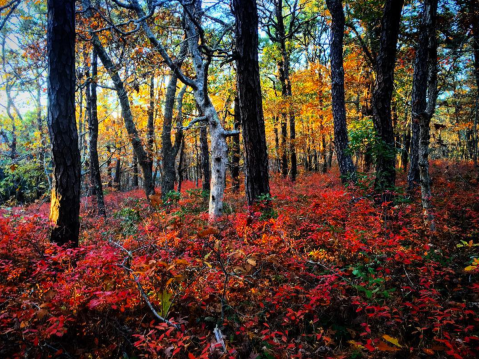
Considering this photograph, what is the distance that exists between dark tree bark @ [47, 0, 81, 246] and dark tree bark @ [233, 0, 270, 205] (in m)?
3.43

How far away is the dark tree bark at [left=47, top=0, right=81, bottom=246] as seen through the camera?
4.25 meters

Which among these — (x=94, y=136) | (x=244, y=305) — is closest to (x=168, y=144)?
(x=94, y=136)

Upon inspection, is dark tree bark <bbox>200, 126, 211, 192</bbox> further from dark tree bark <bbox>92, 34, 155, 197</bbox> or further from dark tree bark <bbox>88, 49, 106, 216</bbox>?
dark tree bark <bbox>88, 49, 106, 216</bbox>

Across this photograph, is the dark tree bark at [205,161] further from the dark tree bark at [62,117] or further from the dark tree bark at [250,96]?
the dark tree bark at [62,117]

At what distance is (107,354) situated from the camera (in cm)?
254

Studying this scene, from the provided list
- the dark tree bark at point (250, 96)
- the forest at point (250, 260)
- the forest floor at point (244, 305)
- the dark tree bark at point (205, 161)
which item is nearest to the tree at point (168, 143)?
the dark tree bark at point (205, 161)

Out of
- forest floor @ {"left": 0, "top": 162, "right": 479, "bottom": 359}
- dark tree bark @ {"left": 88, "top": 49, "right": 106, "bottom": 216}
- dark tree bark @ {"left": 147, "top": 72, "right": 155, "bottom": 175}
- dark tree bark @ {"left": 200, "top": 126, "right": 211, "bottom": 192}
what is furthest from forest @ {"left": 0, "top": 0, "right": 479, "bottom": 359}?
dark tree bark @ {"left": 200, "top": 126, "right": 211, "bottom": 192}

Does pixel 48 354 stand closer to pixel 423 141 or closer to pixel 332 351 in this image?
pixel 332 351

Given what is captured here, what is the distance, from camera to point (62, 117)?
4.35 meters

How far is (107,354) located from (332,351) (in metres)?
2.33

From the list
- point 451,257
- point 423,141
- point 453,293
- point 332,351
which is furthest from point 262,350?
point 423,141

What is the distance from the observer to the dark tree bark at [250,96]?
591cm

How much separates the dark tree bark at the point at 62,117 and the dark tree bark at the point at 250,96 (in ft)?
11.3

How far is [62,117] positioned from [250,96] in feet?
12.8
